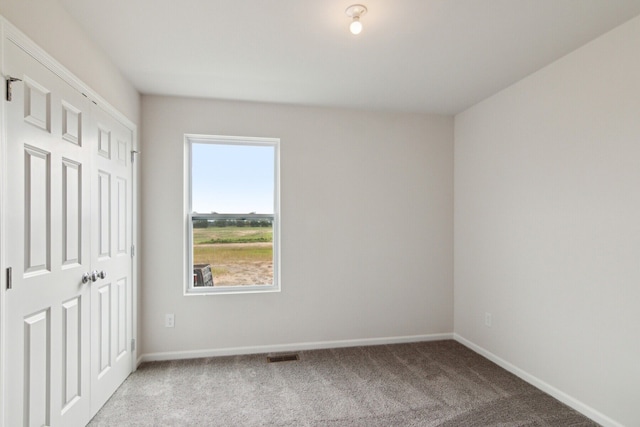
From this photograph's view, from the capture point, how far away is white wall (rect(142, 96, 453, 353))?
329cm

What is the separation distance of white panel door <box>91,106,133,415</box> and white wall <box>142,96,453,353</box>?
15.2 inches

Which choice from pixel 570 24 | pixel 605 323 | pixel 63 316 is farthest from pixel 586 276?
pixel 63 316

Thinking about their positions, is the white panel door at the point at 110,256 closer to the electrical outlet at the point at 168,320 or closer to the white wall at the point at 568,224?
the electrical outlet at the point at 168,320

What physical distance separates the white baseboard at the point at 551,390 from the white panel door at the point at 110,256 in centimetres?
323

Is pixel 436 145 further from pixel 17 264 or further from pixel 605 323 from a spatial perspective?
pixel 17 264

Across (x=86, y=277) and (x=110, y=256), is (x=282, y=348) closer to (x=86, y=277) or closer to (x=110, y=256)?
(x=110, y=256)

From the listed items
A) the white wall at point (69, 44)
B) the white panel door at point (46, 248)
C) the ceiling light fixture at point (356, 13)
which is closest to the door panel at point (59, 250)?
the white panel door at point (46, 248)

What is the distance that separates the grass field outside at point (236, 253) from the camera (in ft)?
11.4

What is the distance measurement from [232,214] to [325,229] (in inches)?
37.9

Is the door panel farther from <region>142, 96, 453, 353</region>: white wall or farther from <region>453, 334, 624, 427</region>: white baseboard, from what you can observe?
<region>453, 334, 624, 427</region>: white baseboard

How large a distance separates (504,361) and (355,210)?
194 centimetres

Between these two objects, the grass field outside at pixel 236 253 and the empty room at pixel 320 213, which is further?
the grass field outside at pixel 236 253

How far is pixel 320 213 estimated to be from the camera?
3.60m

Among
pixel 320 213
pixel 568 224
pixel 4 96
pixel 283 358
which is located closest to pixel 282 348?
pixel 283 358
